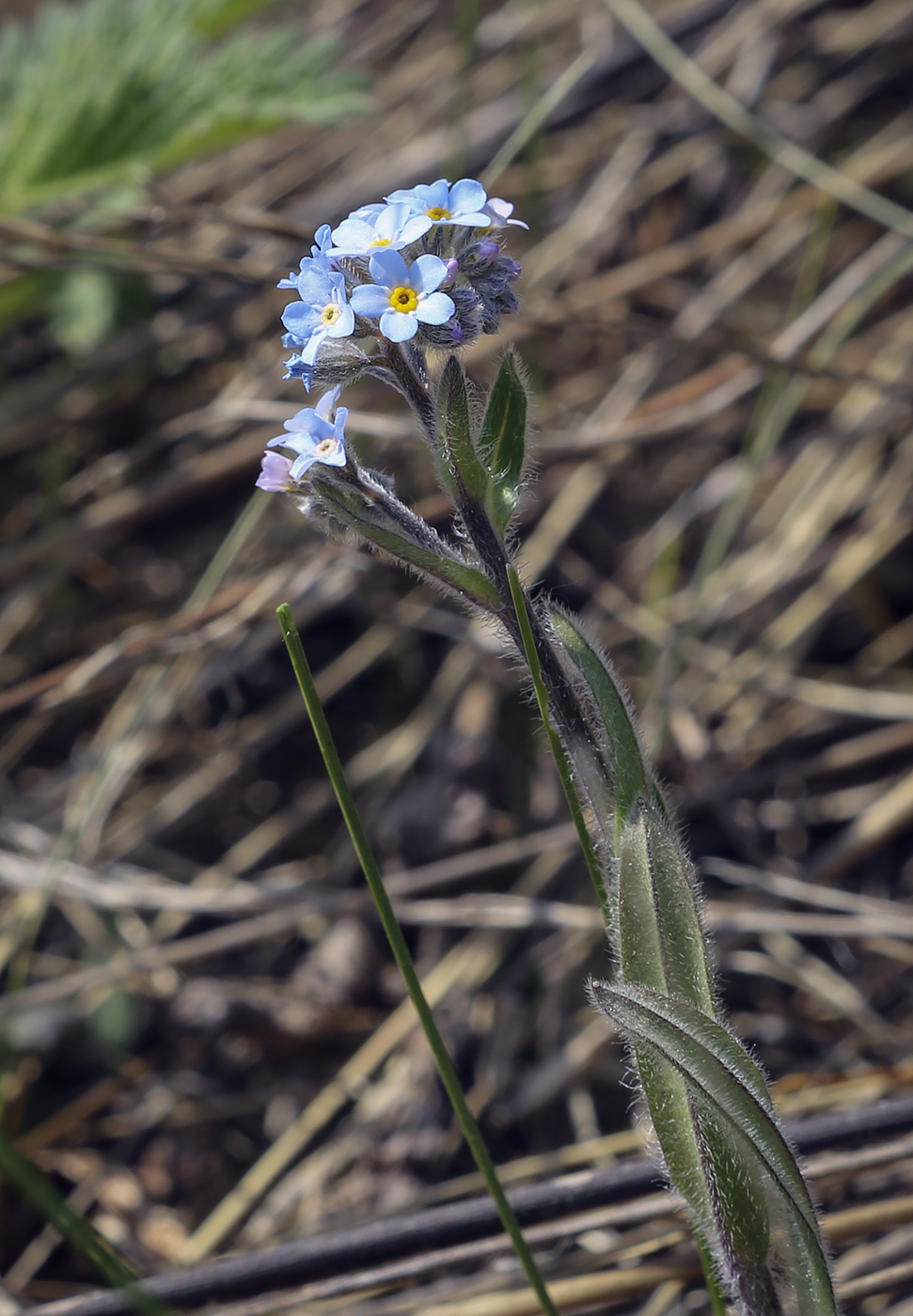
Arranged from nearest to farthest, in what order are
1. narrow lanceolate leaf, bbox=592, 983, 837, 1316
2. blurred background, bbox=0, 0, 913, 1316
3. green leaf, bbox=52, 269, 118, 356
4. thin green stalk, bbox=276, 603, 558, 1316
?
narrow lanceolate leaf, bbox=592, 983, 837, 1316 < thin green stalk, bbox=276, 603, 558, 1316 < blurred background, bbox=0, 0, 913, 1316 < green leaf, bbox=52, 269, 118, 356

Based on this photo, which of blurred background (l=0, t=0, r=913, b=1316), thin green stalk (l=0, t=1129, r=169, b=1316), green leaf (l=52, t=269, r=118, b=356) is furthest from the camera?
green leaf (l=52, t=269, r=118, b=356)

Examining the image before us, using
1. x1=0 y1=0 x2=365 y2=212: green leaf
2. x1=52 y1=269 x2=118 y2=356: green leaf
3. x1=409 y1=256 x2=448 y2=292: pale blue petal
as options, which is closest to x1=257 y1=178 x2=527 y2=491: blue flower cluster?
x1=409 y1=256 x2=448 y2=292: pale blue petal

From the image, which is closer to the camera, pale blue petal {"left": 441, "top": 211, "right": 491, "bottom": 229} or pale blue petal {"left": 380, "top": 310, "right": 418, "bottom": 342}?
pale blue petal {"left": 380, "top": 310, "right": 418, "bottom": 342}

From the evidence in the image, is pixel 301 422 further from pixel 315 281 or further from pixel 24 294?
pixel 24 294

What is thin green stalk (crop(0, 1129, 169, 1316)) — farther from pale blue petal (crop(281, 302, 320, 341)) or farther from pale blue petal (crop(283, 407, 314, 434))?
pale blue petal (crop(281, 302, 320, 341))

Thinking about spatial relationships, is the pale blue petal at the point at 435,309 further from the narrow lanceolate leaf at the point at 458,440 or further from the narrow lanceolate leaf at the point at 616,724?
the narrow lanceolate leaf at the point at 616,724

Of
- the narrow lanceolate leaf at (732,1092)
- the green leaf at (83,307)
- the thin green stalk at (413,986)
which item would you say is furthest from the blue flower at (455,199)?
the green leaf at (83,307)

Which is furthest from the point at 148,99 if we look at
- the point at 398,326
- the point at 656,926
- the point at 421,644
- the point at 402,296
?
the point at 656,926

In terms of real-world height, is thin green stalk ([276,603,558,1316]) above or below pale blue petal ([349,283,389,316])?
below
